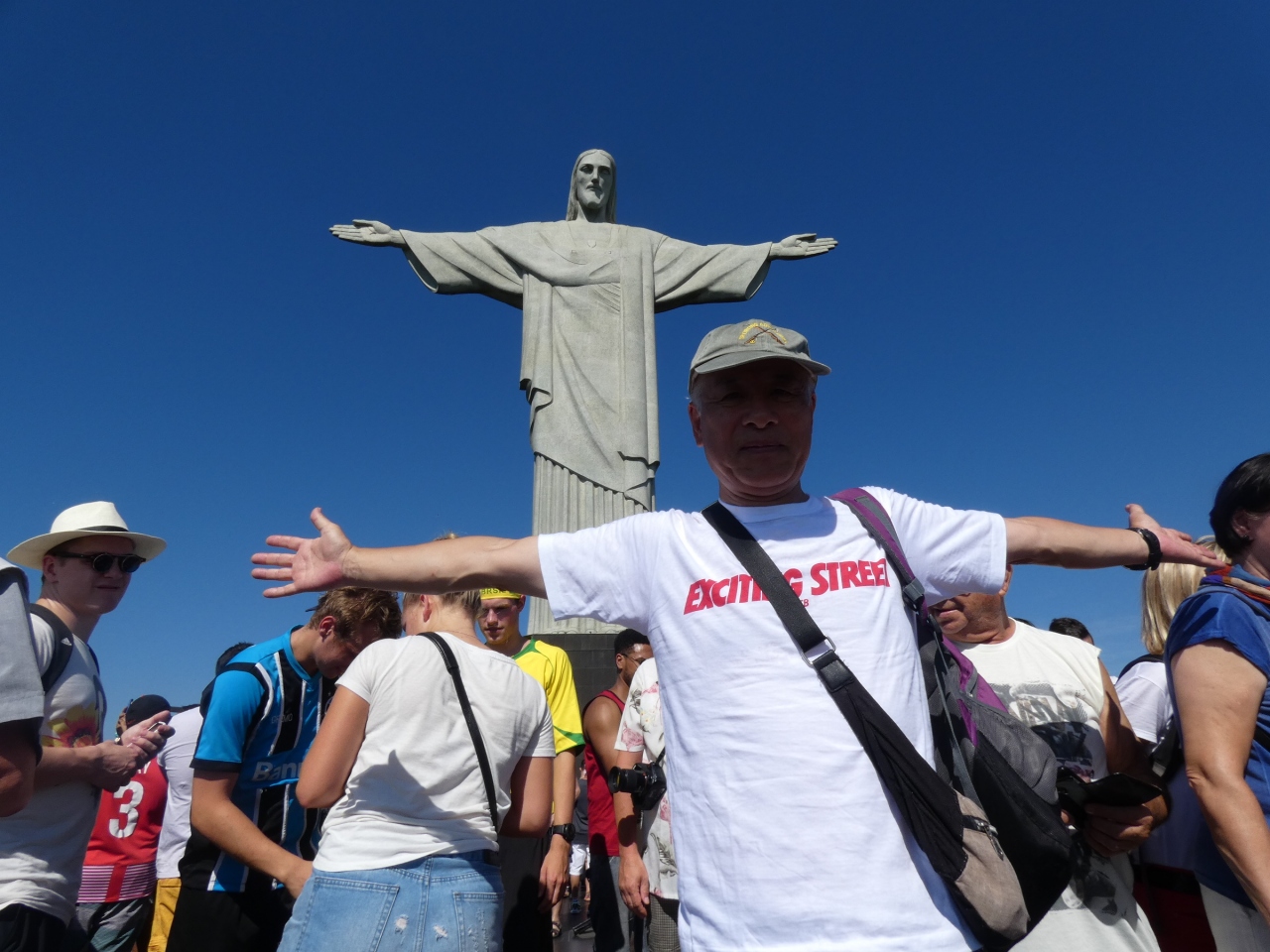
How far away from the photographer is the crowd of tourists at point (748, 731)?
1.51 meters

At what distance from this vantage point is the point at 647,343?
29.4 ft

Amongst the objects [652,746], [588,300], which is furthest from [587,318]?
[652,746]

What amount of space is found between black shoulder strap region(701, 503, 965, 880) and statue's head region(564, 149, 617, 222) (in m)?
8.33

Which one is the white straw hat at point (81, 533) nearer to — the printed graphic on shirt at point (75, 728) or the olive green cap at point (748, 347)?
the printed graphic on shirt at point (75, 728)

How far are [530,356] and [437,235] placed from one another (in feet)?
5.13

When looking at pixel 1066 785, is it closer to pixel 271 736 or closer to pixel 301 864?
pixel 301 864

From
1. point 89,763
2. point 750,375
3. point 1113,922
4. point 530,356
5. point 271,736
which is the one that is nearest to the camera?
point 750,375

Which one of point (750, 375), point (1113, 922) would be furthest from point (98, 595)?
point (1113, 922)

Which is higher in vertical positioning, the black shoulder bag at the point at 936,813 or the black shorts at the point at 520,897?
the black shoulder bag at the point at 936,813

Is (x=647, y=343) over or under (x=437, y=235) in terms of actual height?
under

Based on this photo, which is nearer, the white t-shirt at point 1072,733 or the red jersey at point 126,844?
the white t-shirt at point 1072,733

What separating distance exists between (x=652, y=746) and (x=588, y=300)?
19.5 ft

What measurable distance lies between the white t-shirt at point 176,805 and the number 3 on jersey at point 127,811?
0.23 metres

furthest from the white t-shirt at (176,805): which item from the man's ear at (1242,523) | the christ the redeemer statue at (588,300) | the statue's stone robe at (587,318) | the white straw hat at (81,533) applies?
the statue's stone robe at (587,318)
